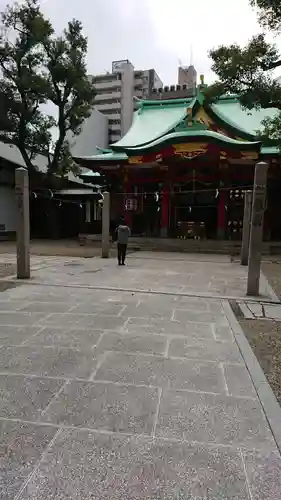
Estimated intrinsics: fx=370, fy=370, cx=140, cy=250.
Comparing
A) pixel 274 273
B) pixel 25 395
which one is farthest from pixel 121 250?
pixel 25 395

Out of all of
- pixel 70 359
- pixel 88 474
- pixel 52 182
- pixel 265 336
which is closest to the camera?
pixel 88 474

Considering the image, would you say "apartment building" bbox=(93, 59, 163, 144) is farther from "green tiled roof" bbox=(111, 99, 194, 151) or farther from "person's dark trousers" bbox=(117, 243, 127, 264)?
"person's dark trousers" bbox=(117, 243, 127, 264)

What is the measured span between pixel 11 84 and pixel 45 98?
183 centimetres

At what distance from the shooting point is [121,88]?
5750 cm

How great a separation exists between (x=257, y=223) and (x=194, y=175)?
402 inches

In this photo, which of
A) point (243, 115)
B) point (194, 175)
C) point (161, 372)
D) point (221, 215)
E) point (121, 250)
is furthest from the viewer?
point (243, 115)

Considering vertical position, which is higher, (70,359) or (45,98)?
(45,98)

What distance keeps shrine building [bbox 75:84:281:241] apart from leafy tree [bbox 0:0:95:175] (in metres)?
4.59

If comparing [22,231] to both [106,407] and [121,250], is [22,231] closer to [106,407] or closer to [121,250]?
[121,250]

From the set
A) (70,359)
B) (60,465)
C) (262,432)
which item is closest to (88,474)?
(60,465)

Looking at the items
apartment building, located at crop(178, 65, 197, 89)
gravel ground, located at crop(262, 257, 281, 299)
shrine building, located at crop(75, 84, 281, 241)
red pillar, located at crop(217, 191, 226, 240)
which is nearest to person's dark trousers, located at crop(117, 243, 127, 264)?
gravel ground, located at crop(262, 257, 281, 299)

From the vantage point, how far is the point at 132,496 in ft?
6.09

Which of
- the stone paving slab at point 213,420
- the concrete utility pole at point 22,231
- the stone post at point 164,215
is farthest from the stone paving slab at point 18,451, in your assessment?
the stone post at point 164,215

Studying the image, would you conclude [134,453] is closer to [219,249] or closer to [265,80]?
[265,80]
